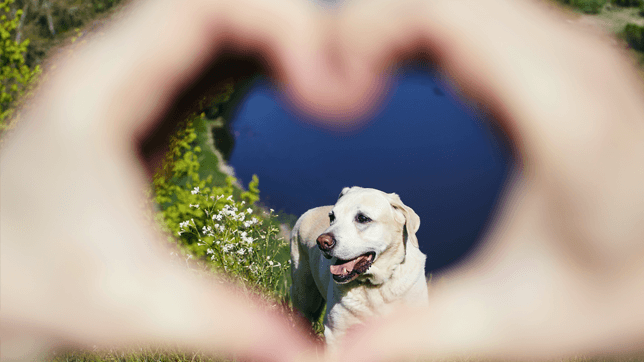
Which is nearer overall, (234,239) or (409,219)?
(409,219)

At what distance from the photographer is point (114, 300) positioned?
1.83 m

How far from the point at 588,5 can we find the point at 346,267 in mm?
1882

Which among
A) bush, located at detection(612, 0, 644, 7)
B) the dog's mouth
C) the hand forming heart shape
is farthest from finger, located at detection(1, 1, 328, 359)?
bush, located at detection(612, 0, 644, 7)

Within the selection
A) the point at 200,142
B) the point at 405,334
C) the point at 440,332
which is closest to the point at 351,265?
the point at 405,334

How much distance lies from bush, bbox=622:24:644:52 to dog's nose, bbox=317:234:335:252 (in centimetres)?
173

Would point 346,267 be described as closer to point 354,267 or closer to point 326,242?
point 354,267

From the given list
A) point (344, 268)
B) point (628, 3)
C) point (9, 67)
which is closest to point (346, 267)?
point (344, 268)

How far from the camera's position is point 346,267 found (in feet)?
8.77

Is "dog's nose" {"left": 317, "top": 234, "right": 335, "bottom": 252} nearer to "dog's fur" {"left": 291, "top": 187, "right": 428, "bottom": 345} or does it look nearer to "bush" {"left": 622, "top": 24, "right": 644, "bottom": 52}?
"dog's fur" {"left": 291, "top": 187, "right": 428, "bottom": 345}

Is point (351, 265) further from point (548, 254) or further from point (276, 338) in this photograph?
point (548, 254)

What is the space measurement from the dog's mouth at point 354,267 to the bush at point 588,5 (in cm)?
169

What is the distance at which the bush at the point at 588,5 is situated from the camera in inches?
70.4

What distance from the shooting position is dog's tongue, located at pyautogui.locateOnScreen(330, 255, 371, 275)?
8.70 ft

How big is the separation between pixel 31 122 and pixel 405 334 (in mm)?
2228
